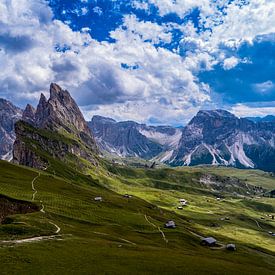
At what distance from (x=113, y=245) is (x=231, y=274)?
31.0 meters

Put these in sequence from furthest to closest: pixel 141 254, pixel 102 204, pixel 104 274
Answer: pixel 102 204 → pixel 141 254 → pixel 104 274

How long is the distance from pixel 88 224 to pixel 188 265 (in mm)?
63639

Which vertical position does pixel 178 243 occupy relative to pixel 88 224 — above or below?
below

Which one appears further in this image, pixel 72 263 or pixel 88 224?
pixel 88 224

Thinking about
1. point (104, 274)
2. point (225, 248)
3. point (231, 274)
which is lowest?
point (225, 248)

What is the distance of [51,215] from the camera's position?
134 metres

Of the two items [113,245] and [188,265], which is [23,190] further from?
[188,265]

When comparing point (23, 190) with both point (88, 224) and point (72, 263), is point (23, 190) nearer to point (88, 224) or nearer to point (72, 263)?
point (88, 224)

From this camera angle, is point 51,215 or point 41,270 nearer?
point 41,270

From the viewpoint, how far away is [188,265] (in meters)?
86.7

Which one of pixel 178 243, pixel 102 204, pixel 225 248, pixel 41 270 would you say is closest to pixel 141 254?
pixel 41 270

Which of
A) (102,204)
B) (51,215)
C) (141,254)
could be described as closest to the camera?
(141,254)

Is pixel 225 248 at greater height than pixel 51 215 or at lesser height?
lesser

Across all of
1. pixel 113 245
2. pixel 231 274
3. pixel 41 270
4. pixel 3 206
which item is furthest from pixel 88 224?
pixel 41 270
